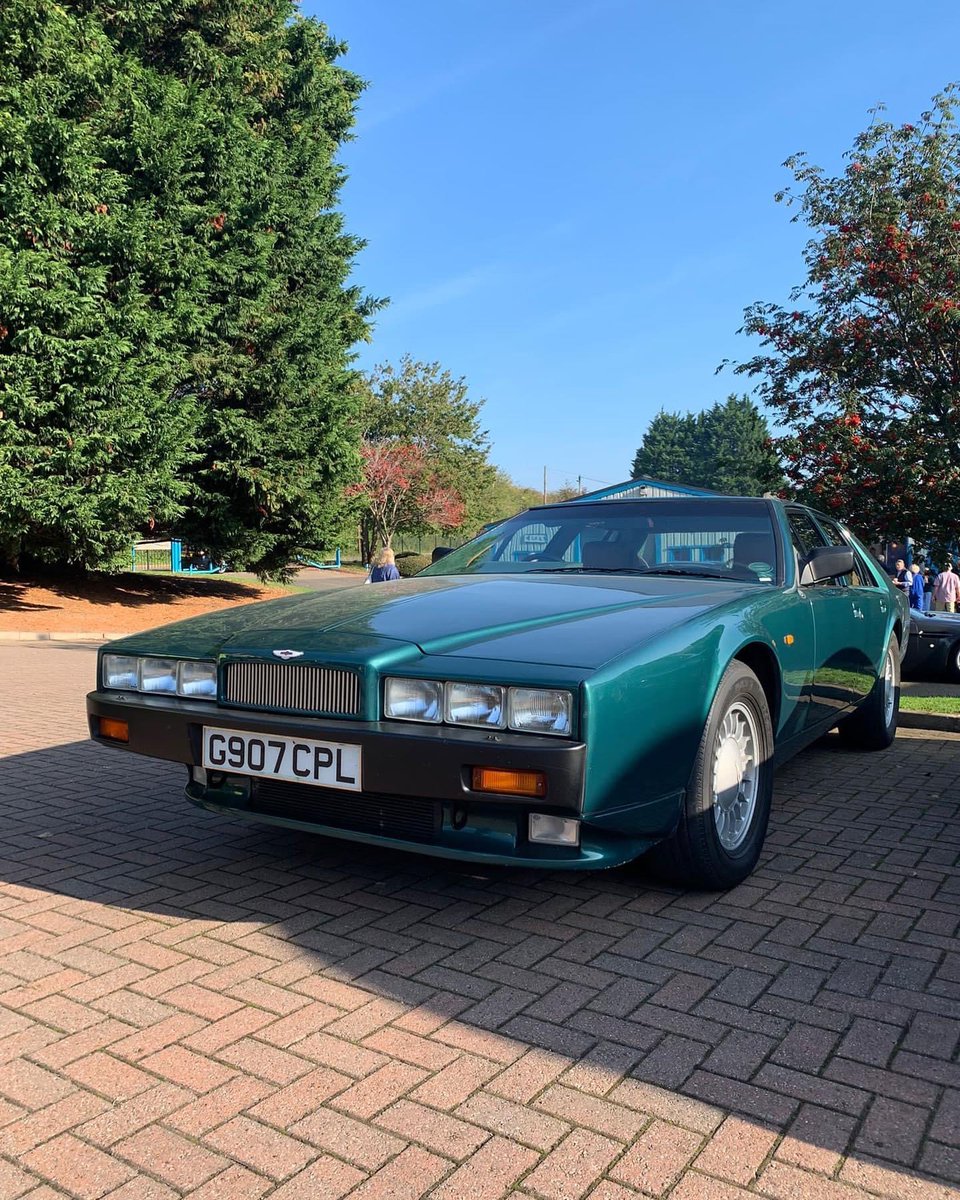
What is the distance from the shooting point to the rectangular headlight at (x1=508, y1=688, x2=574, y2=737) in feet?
8.39

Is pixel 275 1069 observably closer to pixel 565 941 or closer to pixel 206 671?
pixel 565 941

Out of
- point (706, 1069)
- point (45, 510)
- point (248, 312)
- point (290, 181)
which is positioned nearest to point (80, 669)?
point (45, 510)

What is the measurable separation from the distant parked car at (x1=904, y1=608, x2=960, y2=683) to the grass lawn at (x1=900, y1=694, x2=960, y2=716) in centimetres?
179

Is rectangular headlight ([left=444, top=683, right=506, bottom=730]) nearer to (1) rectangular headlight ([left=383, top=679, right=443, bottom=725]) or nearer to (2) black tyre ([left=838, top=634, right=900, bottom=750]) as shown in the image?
(1) rectangular headlight ([left=383, top=679, right=443, bottom=725])

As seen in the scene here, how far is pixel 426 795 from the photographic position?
2643 mm

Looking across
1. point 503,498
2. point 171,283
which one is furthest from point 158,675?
point 503,498

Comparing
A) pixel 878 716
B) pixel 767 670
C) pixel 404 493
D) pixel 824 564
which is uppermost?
pixel 404 493

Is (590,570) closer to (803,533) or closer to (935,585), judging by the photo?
(803,533)

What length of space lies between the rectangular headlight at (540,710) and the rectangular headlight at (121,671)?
59.1 inches

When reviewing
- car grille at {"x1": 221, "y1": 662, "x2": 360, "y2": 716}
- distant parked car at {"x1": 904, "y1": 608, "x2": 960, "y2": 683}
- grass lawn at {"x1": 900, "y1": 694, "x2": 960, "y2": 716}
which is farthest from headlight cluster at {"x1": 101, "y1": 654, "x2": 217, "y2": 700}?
distant parked car at {"x1": 904, "y1": 608, "x2": 960, "y2": 683}

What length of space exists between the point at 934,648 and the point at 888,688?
13.3ft

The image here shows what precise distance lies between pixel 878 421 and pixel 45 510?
1240cm

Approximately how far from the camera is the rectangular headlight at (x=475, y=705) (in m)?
2.62

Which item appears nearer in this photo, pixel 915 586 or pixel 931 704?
pixel 931 704
